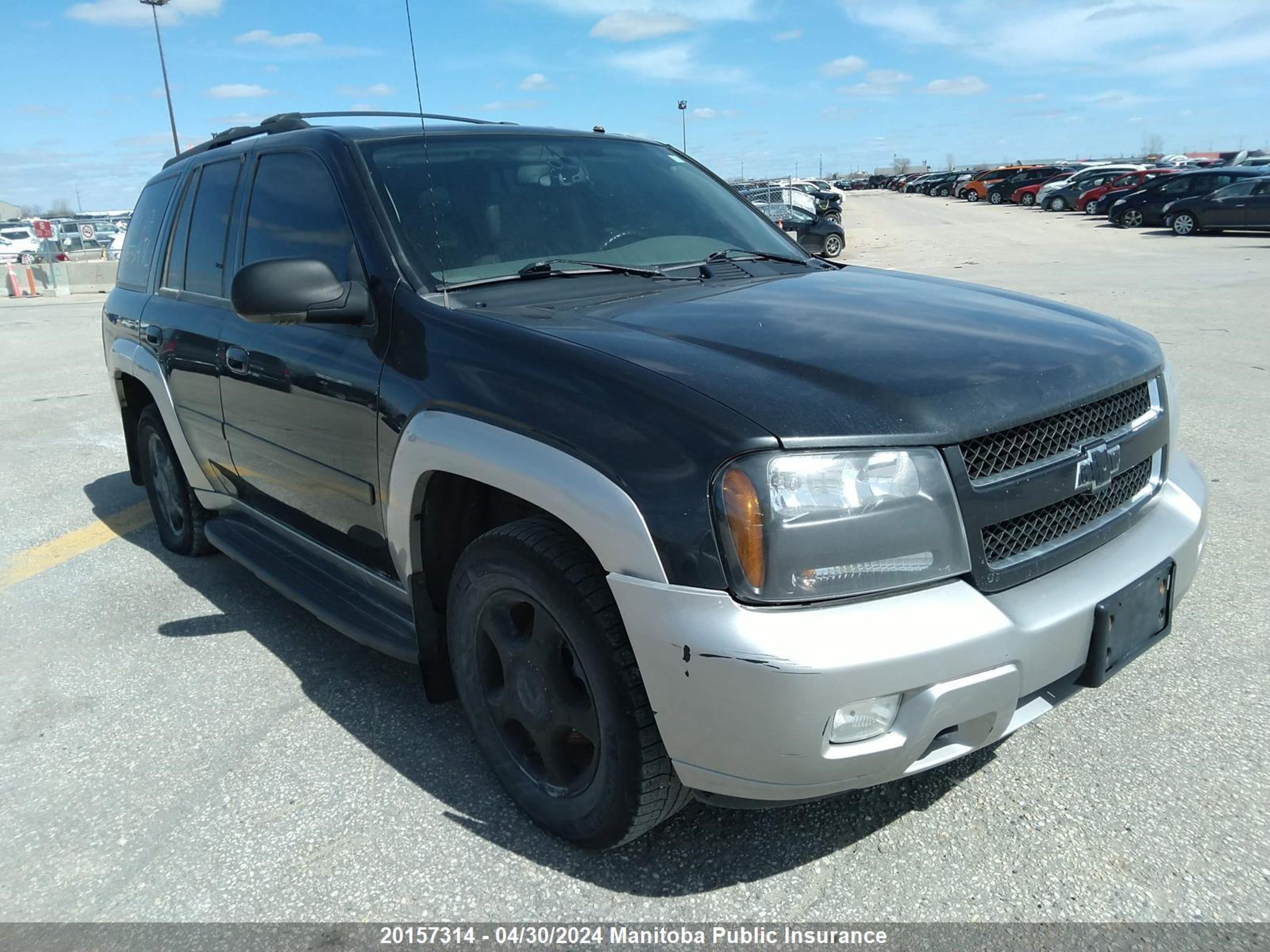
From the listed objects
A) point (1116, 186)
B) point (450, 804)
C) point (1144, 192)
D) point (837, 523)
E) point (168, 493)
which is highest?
point (1116, 186)

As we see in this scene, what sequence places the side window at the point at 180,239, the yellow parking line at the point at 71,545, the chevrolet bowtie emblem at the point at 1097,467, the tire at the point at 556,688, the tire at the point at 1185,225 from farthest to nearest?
the tire at the point at 1185,225 → the yellow parking line at the point at 71,545 → the side window at the point at 180,239 → the chevrolet bowtie emblem at the point at 1097,467 → the tire at the point at 556,688

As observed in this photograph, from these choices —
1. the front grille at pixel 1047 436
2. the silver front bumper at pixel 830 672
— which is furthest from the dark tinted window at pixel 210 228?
the front grille at pixel 1047 436

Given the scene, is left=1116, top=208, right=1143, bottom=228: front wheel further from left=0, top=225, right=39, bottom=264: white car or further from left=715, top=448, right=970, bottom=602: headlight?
left=0, top=225, right=39, bottom=264: white car

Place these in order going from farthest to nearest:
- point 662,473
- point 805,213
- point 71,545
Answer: point 805,213 → point 71,545 → point 662,473

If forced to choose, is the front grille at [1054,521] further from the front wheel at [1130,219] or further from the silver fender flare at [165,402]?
the front wheel at [1130,219]

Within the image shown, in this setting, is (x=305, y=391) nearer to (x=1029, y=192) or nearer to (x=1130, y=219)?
(x=1130, y=219)

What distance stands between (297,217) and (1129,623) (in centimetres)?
279

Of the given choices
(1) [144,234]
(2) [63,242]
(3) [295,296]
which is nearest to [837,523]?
(3) [295,296]

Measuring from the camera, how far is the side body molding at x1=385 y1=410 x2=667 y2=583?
6.60ft

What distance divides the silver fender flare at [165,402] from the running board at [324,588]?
1.11 ft

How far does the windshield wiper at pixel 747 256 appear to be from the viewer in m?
3.38

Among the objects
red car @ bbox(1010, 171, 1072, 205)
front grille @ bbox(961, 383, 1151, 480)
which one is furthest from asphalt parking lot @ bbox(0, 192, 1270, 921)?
red car @ bbox(1010, 171, 1072, 205)

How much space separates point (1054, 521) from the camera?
2.23 meters

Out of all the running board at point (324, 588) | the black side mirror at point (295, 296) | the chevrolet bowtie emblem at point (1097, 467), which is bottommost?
the running board at point (324, 588)
